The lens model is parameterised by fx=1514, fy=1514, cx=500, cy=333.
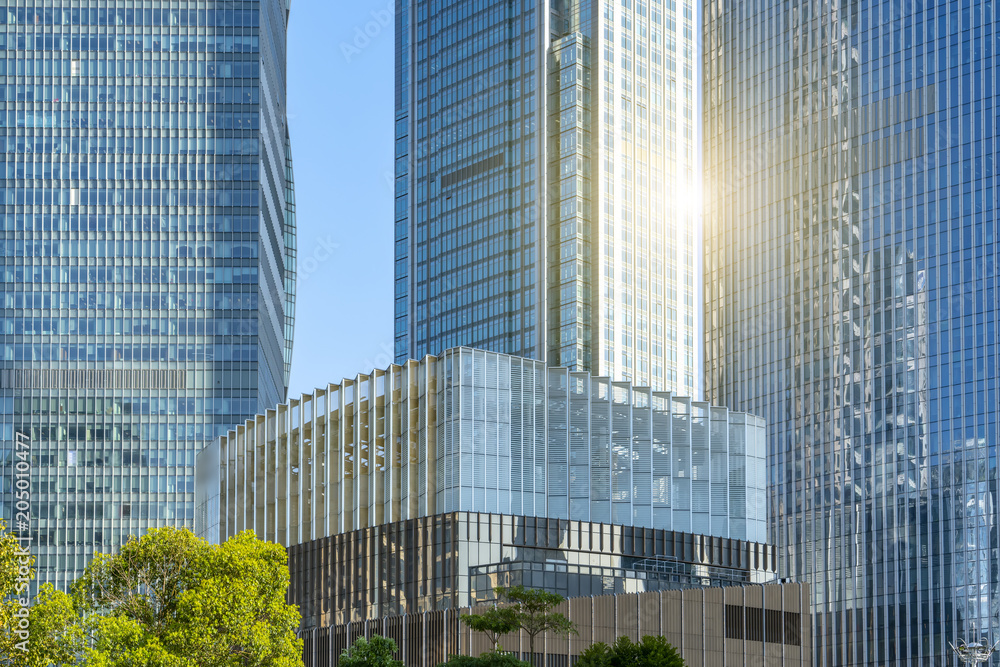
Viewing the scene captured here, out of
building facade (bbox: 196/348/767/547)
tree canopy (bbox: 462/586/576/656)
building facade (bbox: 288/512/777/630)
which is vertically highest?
building facade (bbox: 196/348/767/547)

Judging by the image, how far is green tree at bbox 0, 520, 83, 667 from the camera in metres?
59.3

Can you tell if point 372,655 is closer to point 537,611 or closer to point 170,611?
point 537,611

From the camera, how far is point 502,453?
12556cm

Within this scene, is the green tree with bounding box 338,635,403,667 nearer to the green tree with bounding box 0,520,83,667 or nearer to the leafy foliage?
the leafy foliage

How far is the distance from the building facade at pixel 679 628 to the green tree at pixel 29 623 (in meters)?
51.8

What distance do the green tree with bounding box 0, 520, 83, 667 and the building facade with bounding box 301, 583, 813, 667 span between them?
51762 mm

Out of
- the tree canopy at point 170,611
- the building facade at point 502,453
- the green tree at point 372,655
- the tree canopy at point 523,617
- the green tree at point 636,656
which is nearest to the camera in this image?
the tree canopy at point 170,611

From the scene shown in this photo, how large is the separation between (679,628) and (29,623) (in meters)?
63.7

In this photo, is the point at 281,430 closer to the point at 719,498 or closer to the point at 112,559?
the point at 719,498

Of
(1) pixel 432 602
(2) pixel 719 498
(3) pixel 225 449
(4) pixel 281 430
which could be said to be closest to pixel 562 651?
(1) pixel 432 602

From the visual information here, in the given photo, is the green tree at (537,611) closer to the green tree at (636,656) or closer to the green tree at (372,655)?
the green tree at (636,656)

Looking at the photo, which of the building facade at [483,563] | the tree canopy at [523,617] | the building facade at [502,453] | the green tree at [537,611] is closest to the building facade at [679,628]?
the building facade at [483,563]

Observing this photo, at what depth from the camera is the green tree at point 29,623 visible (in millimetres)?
59344

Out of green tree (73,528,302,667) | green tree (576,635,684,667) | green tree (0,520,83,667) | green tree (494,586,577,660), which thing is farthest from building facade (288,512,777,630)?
green tree (0,520,83,667)
